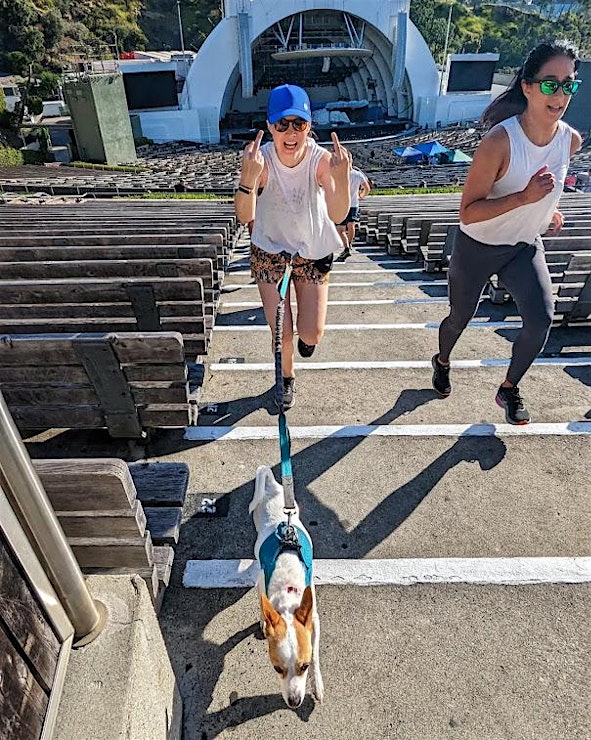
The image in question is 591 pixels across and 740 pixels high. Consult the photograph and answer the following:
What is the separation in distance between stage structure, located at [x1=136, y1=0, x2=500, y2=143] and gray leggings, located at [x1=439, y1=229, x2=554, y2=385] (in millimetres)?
62152

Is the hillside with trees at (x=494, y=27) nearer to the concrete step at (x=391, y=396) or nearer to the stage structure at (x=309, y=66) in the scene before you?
the stage structure at (x=309, y=66)

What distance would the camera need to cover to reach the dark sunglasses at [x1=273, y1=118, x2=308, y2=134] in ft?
10.9

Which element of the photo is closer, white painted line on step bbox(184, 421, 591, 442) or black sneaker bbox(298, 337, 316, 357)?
white painted line on step bbox(184, 421, 591, 442)

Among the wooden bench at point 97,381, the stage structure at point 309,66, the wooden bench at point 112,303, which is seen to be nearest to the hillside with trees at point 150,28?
the stage structure at point 309,66

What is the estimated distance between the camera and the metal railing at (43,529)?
48.9 inches

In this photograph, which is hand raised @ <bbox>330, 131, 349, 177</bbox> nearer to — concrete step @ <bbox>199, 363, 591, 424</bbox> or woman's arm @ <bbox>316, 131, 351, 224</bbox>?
woman's arm @ <bbox>316, 131, 351, 224</bbox>

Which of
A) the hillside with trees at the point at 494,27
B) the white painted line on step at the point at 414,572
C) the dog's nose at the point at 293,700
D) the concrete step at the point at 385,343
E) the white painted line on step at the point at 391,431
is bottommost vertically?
the concrete step at the point at 385,343

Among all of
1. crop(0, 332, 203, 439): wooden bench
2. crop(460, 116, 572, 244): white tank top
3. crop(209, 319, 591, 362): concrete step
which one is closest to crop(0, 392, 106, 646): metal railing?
crop(0, 332, 203, 439): wooden bench

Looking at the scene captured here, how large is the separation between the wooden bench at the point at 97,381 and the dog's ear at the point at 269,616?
172 centimetres

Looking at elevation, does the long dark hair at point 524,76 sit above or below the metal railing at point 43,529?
above

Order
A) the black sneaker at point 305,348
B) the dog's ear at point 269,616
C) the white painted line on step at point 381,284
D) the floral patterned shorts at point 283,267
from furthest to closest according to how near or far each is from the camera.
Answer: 1. the white painted line on step at point 381,284
2. the black sneaker at point 305,348
3. the floral patterned shorts at point 283,267
4. the dog's ear at point 269,616

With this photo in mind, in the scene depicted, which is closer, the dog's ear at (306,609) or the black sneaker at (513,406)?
the dog's ear at (306,609)

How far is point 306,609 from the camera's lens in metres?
2.14

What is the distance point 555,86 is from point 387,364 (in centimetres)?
282
